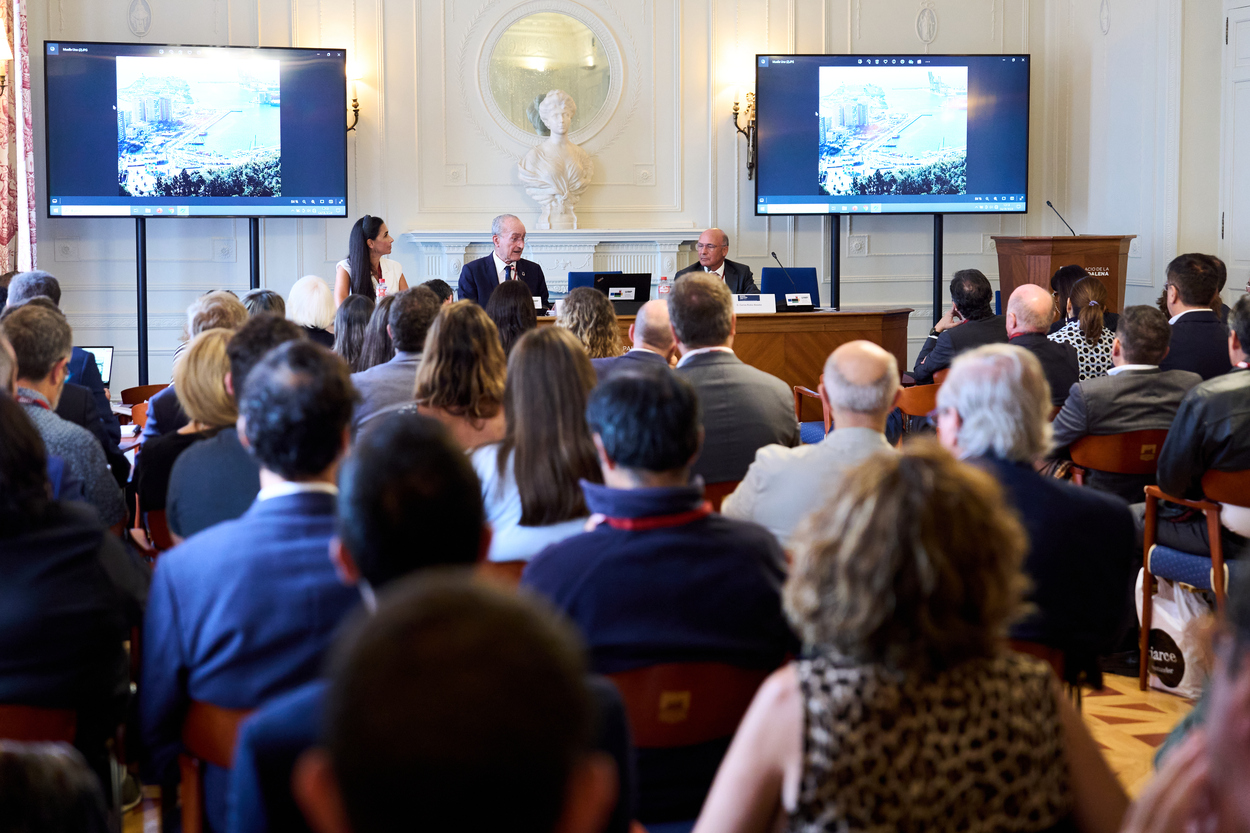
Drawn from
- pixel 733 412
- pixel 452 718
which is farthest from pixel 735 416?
pixel 452 718

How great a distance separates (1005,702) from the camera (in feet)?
4.33

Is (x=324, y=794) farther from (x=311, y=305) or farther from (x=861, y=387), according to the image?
(x=311, y=305)

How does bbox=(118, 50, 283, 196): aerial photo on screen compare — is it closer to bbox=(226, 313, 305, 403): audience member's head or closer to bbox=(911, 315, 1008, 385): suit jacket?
bbox=(911, 315, 1008, 385): suit jacket

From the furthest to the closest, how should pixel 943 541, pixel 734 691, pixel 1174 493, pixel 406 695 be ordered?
1. pixel 1174 493
2. pixel 734 691
3. pixel 943 541
4. pixel 406 695

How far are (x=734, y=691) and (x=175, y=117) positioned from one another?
25.5 feet

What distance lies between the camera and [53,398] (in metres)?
3.27

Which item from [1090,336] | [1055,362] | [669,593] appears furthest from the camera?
[1090,336]

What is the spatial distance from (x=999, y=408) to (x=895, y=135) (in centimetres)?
724

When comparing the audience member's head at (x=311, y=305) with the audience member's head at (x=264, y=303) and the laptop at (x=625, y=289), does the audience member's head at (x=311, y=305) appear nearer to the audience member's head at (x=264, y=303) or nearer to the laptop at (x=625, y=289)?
the audience member's head at (x=264, y=303)

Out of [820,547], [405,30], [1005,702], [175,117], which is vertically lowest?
[1005,702]

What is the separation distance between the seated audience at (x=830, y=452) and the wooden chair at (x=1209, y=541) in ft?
4.53

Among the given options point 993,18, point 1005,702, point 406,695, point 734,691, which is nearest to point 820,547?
point 1005,702

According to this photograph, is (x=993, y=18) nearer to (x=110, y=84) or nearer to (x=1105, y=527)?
(x=110, y=84)

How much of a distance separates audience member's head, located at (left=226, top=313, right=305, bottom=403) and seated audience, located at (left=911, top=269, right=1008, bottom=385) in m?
4.12
